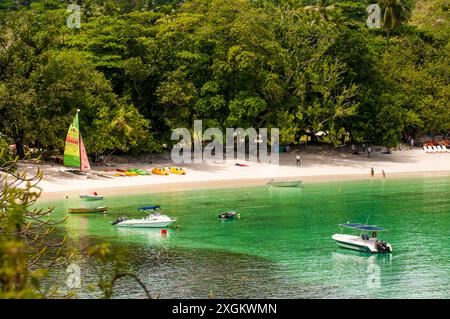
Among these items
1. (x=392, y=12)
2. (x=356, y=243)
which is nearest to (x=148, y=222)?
(x=356, y=243)

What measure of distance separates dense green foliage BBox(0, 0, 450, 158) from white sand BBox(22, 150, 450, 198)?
263 centimetres

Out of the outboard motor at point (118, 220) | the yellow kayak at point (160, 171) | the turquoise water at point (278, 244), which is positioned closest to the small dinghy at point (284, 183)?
the turquoise water at point (278, 244)

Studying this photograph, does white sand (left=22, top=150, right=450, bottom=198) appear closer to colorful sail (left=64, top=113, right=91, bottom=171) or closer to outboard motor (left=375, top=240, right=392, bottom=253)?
colorful sail (left=64, top=113, right=91, bottom=171)

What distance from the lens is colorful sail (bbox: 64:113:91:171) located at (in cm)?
6244

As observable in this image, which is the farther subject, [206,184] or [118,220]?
[206,184]

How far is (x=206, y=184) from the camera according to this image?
217ft

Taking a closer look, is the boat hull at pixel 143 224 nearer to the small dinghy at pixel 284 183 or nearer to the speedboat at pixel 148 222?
the speedboat at pixel 148 222

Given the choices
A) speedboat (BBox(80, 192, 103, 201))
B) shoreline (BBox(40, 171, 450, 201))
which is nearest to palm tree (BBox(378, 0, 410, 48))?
shoreline (BBox(40, 171, 450, 201))

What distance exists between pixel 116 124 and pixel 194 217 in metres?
21.4

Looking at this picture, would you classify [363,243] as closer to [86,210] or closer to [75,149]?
[86,210]

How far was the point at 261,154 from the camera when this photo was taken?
253ft

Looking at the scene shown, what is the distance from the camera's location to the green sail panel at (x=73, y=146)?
2456 inches

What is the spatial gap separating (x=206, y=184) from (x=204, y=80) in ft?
53.2
